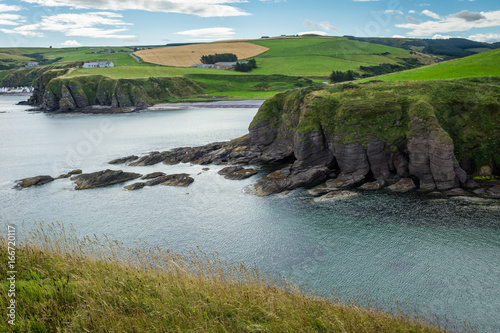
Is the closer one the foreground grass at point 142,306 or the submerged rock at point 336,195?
the foreground grass at point 142,306

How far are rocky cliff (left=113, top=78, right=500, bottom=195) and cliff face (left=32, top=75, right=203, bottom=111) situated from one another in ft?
365

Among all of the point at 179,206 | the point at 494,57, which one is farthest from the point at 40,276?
the point at 494,57

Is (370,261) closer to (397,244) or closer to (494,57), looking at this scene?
(397,244)

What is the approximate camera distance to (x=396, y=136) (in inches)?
1652

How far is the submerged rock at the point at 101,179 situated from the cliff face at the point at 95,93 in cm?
9667

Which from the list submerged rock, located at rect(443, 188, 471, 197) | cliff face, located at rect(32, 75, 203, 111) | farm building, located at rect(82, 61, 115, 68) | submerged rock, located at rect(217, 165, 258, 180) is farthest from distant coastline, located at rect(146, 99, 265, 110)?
submerged rock, located at rect(443, 188, 471, 197)

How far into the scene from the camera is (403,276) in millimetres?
23500

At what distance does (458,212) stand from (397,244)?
948 centimetres

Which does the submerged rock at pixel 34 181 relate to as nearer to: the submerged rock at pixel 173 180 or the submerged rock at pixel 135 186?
the submerged rock at pixel 135 186

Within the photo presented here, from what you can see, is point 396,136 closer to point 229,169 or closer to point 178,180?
point 229,169

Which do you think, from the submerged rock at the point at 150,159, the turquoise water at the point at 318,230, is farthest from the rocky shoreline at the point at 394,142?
the submerged rock at the point at 150,159

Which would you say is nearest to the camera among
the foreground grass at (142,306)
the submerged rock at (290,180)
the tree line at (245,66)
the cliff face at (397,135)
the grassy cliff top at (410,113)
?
the foreground grass at (142,306)

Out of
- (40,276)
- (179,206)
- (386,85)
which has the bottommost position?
(179,206)

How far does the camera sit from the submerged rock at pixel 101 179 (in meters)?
48.7
